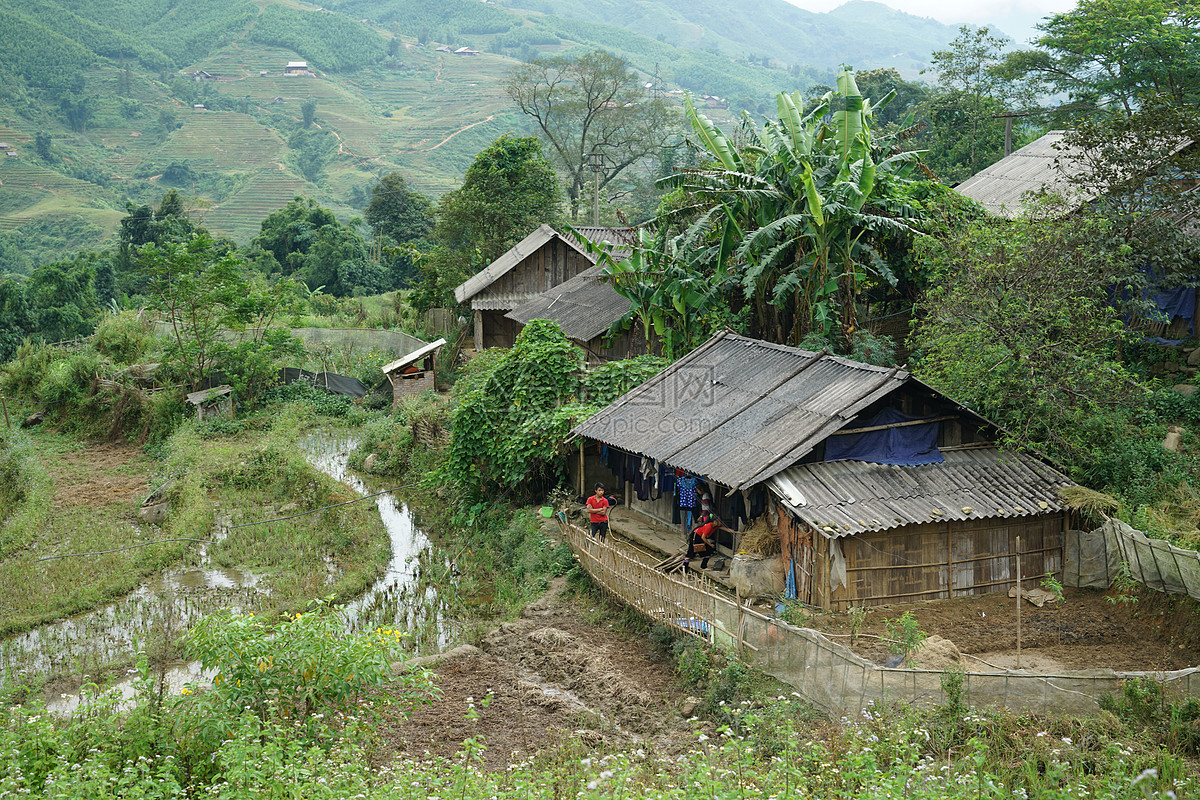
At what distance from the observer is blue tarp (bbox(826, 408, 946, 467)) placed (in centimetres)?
1141

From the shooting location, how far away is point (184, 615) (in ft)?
42.9

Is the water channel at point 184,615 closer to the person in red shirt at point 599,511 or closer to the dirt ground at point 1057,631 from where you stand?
the person in red shirt at point 599,511

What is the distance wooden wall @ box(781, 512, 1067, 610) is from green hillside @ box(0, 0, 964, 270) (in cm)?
4918

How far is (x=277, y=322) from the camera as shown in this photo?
32188 mm


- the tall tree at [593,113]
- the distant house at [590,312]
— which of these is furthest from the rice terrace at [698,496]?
the tall tree at [593,113]

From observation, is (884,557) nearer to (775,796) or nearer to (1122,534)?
(1122,534)

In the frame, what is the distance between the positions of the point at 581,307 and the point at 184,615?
1351cm

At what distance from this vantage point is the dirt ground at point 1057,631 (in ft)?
30.6

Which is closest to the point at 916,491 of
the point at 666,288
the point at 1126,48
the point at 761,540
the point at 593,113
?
the point at 761,540

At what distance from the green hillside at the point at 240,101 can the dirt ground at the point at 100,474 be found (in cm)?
3191

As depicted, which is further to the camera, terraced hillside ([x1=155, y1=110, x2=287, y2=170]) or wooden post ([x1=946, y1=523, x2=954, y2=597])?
terraced hillside ([x1=155, y1=110, x2=287, y2=170])

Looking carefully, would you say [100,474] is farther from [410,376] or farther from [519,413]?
[519,413]

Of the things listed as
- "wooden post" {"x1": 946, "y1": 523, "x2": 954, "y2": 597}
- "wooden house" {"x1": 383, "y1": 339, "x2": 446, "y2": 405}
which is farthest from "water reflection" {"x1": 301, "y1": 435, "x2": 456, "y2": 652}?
"wooden post" {"x1": 946, "y1": 523, "x2": 954, "y2": 597}

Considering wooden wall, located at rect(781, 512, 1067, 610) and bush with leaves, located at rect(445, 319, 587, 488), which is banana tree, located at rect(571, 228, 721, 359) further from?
wooden wall, located at rect(781, 512, 1067, 610)
